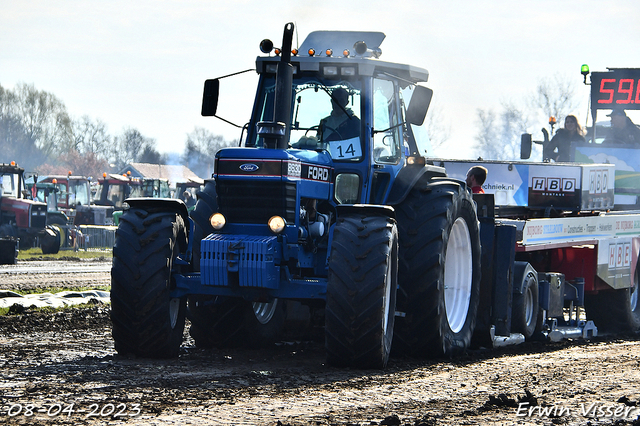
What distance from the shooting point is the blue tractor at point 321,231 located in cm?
724

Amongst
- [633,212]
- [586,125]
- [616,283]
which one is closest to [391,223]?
[616,283]

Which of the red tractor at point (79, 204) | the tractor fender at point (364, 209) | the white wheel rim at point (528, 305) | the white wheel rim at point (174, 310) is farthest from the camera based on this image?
the red tractor at point (79, 204)

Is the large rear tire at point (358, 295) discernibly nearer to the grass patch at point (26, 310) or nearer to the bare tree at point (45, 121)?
the grass patch at point (26, 310)

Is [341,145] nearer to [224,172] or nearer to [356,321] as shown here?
[224,172]

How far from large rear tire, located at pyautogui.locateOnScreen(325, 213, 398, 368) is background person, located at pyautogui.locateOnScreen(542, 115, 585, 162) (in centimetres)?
977

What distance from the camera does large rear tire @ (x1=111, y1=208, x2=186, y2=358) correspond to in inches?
292

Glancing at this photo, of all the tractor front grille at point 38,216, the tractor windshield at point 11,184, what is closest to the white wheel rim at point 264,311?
the tractor front grille at point 38,216

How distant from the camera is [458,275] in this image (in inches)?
362

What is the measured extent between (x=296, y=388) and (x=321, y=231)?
6.51 feet

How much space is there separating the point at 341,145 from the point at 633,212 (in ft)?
22.2

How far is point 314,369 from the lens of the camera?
7.24 metres

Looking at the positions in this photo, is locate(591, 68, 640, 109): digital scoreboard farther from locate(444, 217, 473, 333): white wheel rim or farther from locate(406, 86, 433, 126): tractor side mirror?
locate(406, 86, 433, 126): tractor side mirror

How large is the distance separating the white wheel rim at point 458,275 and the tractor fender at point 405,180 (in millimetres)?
680

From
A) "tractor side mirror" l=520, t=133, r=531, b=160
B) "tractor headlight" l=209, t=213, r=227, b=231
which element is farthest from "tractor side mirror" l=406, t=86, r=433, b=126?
"tractor side mirror" l=520, t=133, r=531, b=160
